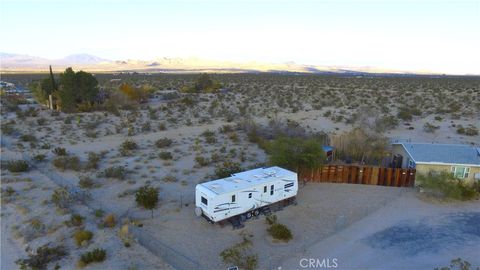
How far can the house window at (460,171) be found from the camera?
60.0 ft

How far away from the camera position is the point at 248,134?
2986cm

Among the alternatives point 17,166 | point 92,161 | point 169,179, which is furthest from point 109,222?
point 17,166

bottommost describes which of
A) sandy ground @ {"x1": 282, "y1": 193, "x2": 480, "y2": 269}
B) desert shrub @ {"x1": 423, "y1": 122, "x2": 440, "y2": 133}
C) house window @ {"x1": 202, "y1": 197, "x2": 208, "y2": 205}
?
sandy ground @ {"x1": 282, "y1": 193, "x2": 480, "y2": 269}

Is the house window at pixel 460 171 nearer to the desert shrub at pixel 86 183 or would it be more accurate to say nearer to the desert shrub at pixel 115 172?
the desert shrub at pixel 115 172

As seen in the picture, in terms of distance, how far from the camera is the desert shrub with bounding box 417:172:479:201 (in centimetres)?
1723

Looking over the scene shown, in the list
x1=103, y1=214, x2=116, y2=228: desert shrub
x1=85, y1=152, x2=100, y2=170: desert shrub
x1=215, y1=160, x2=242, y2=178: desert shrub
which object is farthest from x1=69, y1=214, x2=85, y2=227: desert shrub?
x1=85, y1=152, x2=100, y2=170: desert shrub

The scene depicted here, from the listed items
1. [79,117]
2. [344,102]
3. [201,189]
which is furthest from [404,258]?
[344,102]

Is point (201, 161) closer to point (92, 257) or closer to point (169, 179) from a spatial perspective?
point (169, 179)

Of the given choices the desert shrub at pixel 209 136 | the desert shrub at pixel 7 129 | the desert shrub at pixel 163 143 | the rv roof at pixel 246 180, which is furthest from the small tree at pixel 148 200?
the desert shrub at pixel 7 129

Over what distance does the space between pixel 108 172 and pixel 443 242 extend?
1668 centimetres

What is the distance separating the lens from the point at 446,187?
17.2 meters

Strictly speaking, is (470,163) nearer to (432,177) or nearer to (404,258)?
(432,177)

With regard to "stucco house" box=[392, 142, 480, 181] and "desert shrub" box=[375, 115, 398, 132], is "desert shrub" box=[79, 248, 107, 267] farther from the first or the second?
"desert shrub" box=[375, 115, 398, 132]

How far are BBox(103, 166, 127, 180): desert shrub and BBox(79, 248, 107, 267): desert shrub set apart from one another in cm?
811
